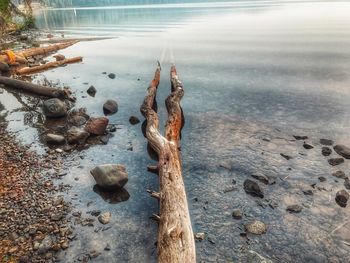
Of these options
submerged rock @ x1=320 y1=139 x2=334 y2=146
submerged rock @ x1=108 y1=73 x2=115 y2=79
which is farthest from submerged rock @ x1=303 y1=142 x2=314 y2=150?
submerged rock @ x1=108 y1=73 x2=115 y2=79

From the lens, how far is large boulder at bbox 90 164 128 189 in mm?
8422

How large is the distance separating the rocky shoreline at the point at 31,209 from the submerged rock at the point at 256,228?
4.42 m

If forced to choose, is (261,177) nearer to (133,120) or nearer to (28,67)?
(133,120)

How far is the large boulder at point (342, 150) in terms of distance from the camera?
986 centimetres

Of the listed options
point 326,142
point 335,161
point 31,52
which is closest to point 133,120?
point 326,142

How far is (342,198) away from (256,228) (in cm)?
284

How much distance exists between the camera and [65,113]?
14.0 metres

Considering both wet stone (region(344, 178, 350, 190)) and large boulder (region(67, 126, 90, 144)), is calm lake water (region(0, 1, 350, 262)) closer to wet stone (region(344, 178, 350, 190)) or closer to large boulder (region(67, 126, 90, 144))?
wet stone (region(344, 178, 350, 190))

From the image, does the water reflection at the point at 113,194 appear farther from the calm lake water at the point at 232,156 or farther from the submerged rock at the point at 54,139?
the submerged rock at the point at 54,139

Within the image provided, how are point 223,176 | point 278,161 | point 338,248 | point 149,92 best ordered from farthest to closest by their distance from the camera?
point 149,92
point 278,161
point 223,176
point 338,248

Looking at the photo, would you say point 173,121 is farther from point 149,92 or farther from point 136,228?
point 136,228

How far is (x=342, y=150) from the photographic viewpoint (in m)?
10.1

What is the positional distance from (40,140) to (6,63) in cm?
1711

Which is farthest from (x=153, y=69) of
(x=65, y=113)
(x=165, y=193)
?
(x=165, y=193)
